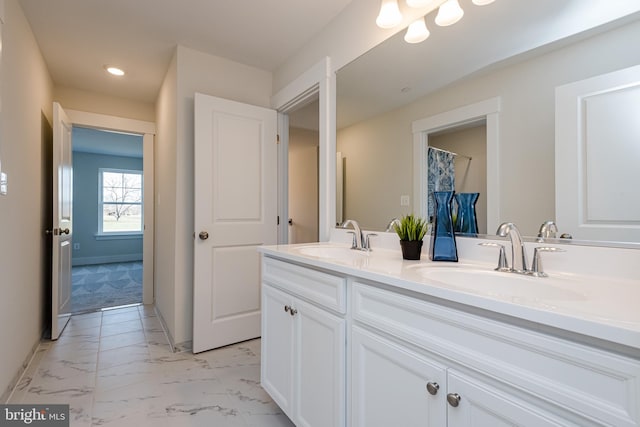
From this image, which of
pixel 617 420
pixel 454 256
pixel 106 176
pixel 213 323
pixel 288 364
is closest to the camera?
pixel 617 420

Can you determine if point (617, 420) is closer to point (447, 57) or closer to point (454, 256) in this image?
point (454, 256)

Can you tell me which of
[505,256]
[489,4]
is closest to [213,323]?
[505,256]

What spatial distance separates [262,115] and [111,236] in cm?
549

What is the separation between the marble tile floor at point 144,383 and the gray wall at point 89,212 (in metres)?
4.25

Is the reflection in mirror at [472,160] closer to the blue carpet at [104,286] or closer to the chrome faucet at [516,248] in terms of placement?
the chrome faucet at [516,248]

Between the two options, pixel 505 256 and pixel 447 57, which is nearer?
pixel 505 256

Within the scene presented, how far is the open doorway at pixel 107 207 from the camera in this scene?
17.7ft

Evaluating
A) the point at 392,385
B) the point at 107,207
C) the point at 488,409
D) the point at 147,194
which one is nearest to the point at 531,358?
the point at 488,409

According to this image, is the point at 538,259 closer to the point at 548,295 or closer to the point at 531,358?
the point at 548,295

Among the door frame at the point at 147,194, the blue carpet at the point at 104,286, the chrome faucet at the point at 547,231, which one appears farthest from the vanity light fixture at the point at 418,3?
the blue carpet at the point at 104,286

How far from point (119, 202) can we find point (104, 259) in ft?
3.92

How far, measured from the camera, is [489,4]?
1261mm

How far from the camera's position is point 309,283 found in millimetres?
1281
